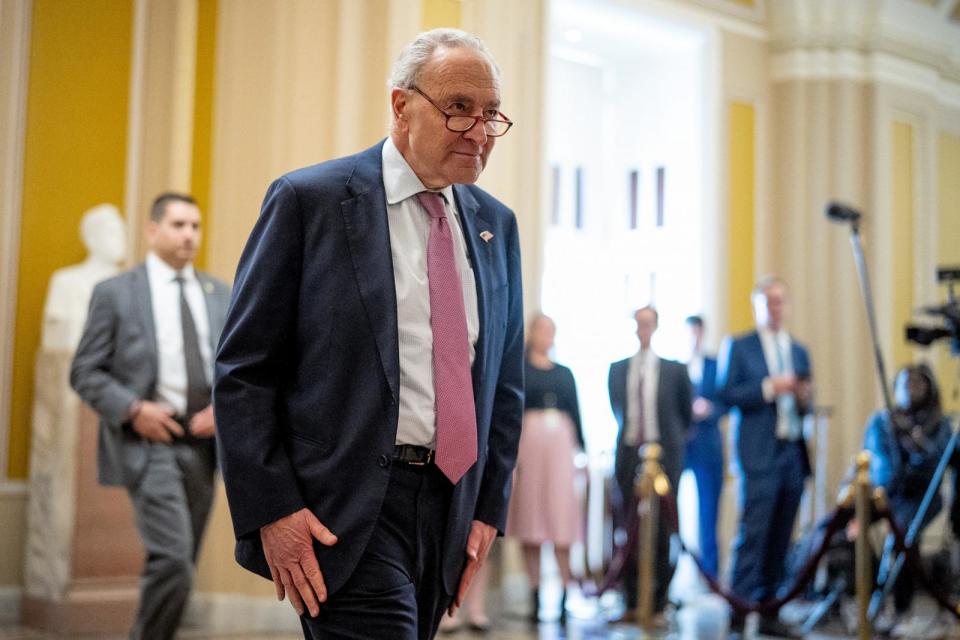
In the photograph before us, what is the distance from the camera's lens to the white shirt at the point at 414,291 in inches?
84.5

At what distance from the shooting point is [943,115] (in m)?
11.3

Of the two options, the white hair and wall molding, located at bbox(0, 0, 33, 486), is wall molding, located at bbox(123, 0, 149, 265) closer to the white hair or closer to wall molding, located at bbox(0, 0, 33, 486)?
wall molding, located at bbox(0, 0, 33, 486)

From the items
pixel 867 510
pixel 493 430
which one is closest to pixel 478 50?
pixel 493 430

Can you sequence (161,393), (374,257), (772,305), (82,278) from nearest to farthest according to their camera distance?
(374,257) < (161,393) < (82,278) < (772,305)

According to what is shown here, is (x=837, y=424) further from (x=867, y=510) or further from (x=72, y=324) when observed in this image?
(x=72, y=324)

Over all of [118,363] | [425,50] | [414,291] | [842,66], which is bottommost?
[118,363]

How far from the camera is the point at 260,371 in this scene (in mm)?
2104

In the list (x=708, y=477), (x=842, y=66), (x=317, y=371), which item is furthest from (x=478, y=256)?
(x=842, y=66)

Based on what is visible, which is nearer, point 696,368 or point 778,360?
point 778,360

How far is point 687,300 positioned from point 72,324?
531 cm

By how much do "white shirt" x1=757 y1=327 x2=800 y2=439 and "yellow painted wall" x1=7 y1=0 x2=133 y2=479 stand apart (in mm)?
3835

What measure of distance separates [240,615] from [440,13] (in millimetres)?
3191

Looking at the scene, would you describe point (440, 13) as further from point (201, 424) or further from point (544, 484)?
point (544, 484)

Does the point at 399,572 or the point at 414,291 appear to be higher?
the point at 414,291
